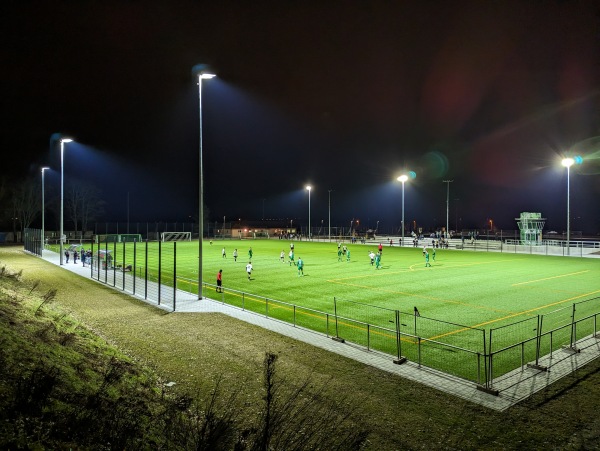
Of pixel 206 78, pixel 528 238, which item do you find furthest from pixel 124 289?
pixel 528 238

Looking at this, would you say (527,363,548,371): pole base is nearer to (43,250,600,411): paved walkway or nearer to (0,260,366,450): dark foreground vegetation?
(43,250,600,411): paved walkway

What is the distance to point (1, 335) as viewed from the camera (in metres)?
9.22

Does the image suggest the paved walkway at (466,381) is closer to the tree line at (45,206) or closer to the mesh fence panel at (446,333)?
the mesh fence panel at (446,333)

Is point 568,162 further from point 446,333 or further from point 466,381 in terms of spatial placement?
point 466,381

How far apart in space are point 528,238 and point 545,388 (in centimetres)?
6124

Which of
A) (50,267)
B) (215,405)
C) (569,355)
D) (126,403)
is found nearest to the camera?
(126,403)

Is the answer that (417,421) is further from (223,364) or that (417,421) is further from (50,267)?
(50,267)

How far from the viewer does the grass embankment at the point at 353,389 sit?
8062mm

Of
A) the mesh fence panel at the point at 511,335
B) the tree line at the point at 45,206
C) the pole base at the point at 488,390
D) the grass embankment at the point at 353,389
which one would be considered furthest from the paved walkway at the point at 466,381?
the tree line at the point at 45,206

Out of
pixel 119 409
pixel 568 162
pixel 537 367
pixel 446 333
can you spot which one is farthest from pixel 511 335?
pixel 568 162

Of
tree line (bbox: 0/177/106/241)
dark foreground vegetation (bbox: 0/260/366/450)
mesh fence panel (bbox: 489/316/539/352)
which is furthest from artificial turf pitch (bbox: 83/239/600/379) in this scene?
tree line (bbox: 0/177/106/241)

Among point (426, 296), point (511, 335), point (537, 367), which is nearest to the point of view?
point (537, 367)

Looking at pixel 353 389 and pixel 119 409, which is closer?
pixel 119 409

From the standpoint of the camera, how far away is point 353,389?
10.1 metres
